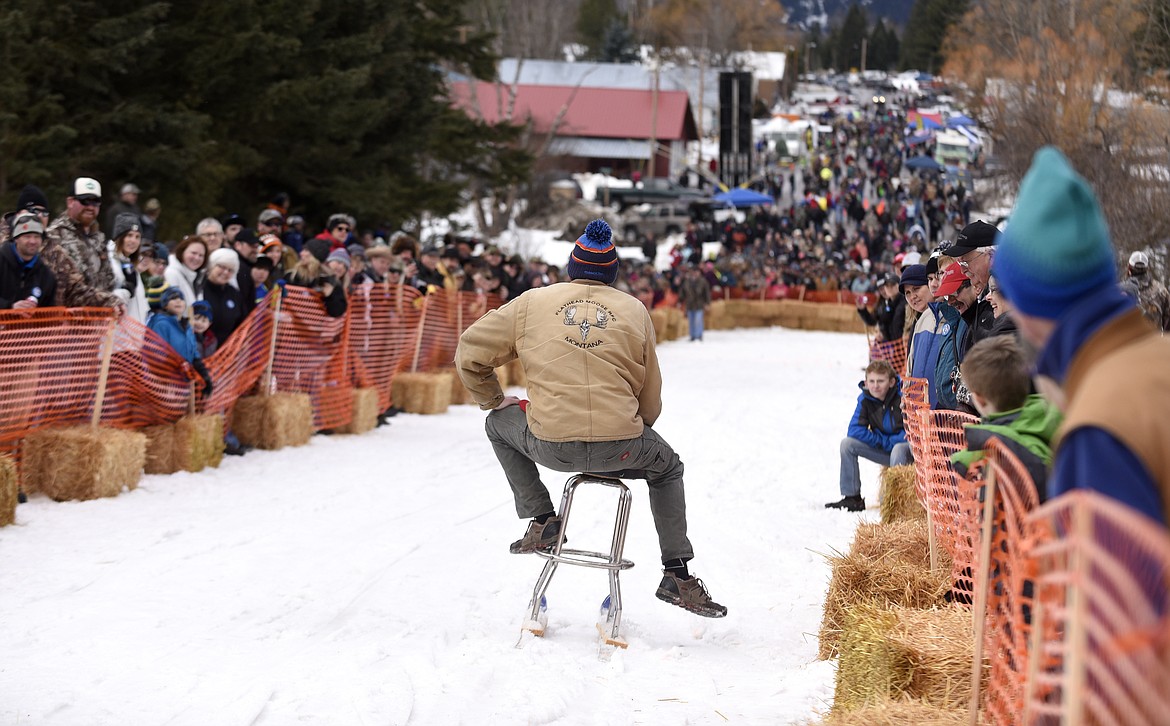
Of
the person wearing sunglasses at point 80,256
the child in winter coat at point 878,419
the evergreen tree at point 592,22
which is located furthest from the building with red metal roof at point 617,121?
the child in winter coat at point 878,419

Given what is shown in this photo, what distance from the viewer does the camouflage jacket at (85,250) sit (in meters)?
10.4

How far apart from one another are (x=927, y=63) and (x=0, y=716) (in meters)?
181

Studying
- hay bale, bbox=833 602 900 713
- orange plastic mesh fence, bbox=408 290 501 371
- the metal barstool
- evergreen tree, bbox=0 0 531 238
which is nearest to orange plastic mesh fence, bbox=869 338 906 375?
orange plastic mesh fence, bbox=408 290 501 371

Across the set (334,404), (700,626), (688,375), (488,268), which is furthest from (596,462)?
(688,375)

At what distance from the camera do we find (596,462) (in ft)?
21.3

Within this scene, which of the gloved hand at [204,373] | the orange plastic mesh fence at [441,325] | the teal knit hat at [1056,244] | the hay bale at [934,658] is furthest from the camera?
the orange plastic mesh fence at [441,325]

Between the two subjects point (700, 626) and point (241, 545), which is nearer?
point (700, 626)

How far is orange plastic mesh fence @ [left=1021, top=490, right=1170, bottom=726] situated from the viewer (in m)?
2.15

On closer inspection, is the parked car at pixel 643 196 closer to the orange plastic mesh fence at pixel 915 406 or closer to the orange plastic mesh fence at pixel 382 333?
the orange plastic mesh fence at pixel 382 333

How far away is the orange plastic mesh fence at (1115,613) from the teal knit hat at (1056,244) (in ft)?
1.34

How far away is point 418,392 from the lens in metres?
17.0

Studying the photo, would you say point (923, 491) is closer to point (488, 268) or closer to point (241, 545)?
point (241, 545)

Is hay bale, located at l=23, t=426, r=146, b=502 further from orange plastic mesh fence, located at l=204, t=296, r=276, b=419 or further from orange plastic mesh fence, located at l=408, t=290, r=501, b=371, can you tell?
orange plastic mesh fence, located at l=408, t=290, r=501, b=371

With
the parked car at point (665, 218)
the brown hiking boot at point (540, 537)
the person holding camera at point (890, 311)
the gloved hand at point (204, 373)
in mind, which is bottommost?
the parked car at point (665, 218)
